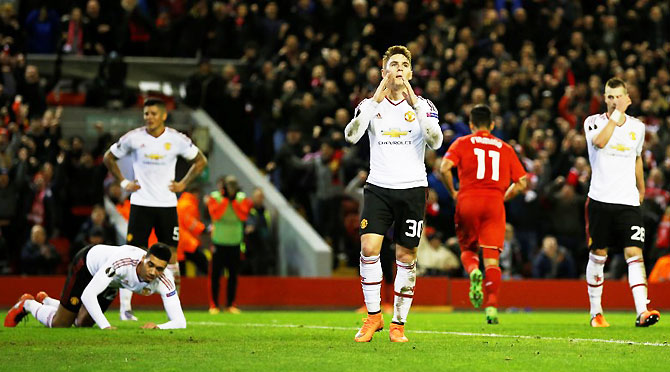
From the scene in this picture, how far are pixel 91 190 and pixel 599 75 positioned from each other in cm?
1159

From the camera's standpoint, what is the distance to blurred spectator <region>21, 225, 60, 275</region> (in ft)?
65.9

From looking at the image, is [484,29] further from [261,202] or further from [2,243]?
[2,243]

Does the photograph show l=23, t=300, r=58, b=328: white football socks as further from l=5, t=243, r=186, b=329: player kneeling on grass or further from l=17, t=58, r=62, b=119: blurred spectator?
l=17, t=58, r=62, b=119: blurred spectator

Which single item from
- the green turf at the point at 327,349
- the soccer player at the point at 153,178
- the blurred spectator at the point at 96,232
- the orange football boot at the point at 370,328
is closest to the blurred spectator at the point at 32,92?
the blurred spectator at the point at 96,232

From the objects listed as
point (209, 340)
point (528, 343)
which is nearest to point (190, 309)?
point (209, 340)

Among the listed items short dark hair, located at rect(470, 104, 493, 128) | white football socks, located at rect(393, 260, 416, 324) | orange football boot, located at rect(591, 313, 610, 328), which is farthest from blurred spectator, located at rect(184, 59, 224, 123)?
white football socks, located at rect(393, 260, 416, 324)

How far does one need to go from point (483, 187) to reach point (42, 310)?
17.3 ft

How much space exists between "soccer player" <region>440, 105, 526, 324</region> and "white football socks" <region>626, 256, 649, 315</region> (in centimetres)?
166

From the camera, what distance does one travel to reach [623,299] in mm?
21359

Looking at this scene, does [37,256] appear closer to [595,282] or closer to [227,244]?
[227,244]

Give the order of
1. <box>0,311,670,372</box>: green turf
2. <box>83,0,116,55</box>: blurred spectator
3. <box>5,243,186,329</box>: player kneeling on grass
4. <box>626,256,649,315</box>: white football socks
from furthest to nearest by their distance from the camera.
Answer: <box>83,0,116,55</box>: blurred spectator < <box>626,256,649,315</box>: white football socks < <box>5,243,186,329</box>: player kneeling on grass < <box>0,311,670,372</box>: green turf

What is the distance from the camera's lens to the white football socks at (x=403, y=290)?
1052 cm

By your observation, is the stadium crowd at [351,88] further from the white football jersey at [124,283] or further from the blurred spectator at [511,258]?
the white football jersey at [124,283]

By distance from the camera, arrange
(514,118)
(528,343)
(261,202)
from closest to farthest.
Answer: (528,343), (261,202), (514,118)
